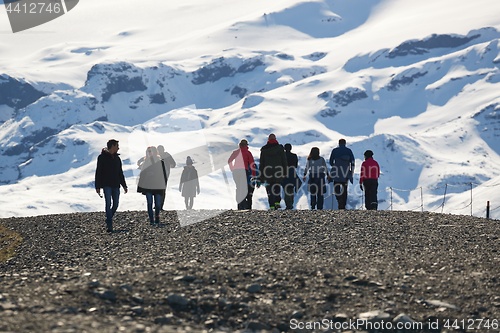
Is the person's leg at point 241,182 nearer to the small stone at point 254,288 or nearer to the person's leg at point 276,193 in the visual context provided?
the person's leg at point 276,193

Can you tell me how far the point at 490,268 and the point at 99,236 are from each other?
32.9ft

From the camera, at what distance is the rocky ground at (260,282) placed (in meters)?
12.6

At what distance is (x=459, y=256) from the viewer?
17312 mm


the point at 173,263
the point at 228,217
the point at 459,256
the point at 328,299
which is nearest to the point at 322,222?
the point at 228,217

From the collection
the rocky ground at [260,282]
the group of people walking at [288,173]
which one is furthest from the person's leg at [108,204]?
the group of people walking at [288,173]

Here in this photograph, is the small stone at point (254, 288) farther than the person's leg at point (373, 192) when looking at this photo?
No

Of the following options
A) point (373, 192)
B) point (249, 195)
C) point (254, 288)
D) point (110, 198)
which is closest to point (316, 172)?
point (373, 192)

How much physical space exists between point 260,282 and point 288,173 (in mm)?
14987

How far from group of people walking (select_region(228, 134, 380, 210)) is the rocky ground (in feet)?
21.0

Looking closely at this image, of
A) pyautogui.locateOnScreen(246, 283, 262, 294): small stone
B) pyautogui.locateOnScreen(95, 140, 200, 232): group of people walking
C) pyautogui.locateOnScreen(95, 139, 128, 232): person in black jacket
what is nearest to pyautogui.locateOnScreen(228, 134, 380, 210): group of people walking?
pyautogui.locateOnScreen(95, 140, 200, 232): group of people walking

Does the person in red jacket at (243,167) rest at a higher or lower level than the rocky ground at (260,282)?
higher

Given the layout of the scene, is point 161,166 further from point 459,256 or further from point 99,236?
point 459,256

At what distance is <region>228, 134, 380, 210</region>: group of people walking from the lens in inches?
1094

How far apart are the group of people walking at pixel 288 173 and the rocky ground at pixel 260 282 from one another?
6.39 metres
